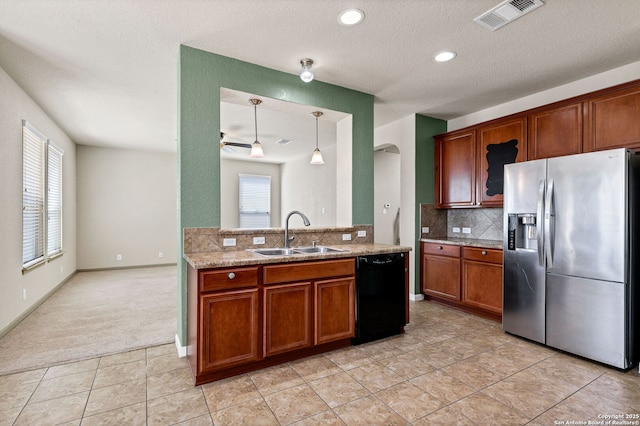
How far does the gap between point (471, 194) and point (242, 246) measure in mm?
2998

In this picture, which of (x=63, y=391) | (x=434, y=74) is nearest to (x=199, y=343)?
(x=63, y=391)

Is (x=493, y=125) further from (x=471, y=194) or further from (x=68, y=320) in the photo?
(x=68, y=320)

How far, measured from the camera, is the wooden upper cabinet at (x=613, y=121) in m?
2.80

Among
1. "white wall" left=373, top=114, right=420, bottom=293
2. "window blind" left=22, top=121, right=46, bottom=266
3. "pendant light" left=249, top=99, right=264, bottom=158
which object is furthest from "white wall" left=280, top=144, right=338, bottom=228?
"window blind" left=22, top=121, right=46, bottom=266

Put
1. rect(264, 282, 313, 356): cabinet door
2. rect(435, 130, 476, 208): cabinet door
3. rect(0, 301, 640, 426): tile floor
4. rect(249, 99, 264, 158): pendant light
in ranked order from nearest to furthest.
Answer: rect(0, 301, 640, 426): tile floor, rect(264, 282, 313, 356): cabinet door, rect(249, 99, 264, 158): pendant light, rect(435, 130, 476, 208): cabinet door

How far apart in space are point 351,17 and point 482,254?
9.51 ft

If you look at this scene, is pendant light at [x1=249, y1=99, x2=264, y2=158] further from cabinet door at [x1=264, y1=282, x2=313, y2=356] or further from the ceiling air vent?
the ceiling air vent

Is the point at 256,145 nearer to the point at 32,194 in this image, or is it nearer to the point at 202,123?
the point at 202,123

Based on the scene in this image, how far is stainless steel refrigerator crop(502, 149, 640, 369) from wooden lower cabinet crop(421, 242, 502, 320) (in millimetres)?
450

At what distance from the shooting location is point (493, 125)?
12.9ft

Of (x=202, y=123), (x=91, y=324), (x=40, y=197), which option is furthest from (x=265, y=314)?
(x=40, y=197)

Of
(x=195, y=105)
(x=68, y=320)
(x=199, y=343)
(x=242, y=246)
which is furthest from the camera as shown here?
(x=68, y=320)

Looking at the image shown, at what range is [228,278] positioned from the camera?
2.31 meters

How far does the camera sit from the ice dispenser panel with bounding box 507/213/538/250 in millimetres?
3018
